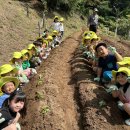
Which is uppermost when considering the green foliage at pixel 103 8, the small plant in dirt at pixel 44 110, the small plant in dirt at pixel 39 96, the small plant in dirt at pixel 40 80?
the small plant in dirt at pixel 44 110

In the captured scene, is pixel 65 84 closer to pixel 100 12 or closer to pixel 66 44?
pixel 66 44

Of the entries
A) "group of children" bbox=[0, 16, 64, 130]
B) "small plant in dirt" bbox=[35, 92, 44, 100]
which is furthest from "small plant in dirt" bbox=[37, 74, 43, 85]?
"small plant in dirt" bbox=[35, 92, 44, 100]

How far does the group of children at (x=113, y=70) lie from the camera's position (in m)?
7.25

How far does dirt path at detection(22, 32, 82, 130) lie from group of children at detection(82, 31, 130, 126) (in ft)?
3.54

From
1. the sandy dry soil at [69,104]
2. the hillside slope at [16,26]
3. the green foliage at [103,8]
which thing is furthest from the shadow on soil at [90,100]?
the green foliage at [103,8]

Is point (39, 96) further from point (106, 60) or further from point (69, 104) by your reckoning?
point (106, 60)

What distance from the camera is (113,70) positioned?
26.5 feet

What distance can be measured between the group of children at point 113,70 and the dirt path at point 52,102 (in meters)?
1.08

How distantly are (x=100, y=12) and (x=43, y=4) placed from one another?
14.9 meters

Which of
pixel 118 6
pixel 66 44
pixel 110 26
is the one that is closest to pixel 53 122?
pixel 66 44

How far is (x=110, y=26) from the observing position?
43.2 m

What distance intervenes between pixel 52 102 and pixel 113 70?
1.78 meters

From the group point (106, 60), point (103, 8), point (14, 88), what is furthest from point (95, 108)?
point (103, 8)

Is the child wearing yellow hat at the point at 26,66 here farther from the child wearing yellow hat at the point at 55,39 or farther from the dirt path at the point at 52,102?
the child wearing yellow hat at the point at 55,39
